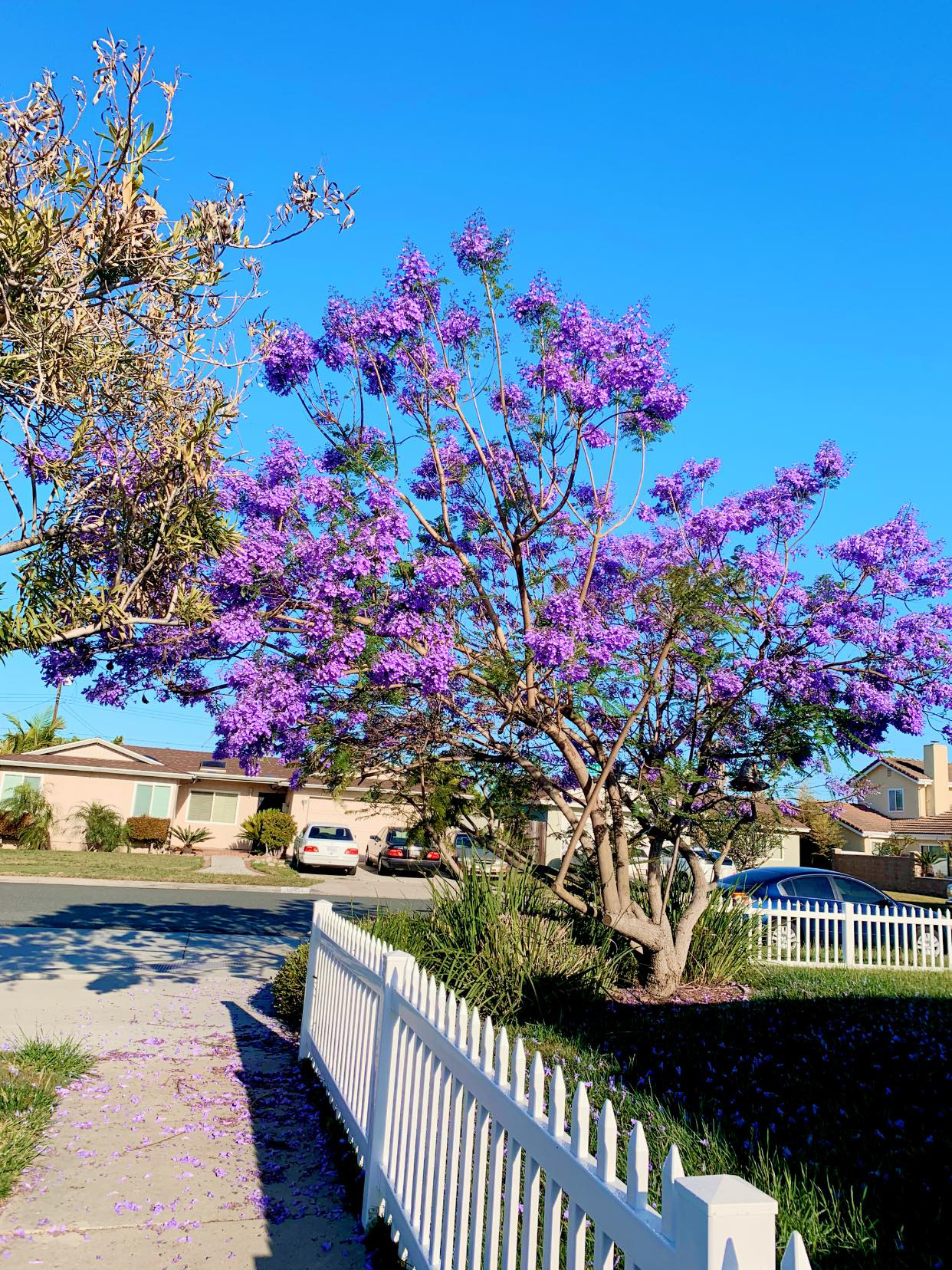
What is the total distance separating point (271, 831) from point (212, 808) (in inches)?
161

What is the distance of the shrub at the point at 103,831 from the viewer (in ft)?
106

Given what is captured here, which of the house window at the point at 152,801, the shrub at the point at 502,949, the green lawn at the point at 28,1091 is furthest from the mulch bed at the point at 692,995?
the house window at the point at 152,801

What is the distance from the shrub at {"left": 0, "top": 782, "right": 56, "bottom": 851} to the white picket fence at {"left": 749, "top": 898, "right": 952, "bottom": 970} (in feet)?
80.3

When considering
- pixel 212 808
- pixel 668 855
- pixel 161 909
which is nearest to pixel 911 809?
pixel 212 808

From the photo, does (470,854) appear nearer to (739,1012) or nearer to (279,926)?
(739,1012)

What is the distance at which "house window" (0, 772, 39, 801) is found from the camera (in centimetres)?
3262

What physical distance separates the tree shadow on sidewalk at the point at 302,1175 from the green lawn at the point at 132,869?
56.1 feet

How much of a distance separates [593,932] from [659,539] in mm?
4184

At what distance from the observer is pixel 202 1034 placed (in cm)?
826

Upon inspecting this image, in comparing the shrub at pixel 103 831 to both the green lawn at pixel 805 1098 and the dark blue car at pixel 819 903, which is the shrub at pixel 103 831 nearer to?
the dark blue car at pixel 819 903

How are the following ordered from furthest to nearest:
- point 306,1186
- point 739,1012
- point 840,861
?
point 840,861, point 739,1012, point 306,1186

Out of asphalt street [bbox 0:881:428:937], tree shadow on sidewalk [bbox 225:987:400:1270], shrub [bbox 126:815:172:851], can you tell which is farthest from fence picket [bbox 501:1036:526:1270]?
shrub [bbox 126:815:172:851]

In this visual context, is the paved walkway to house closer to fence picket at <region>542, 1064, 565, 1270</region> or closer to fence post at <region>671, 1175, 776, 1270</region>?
fence picket at <region>542, 1064, 565, 1270</region>

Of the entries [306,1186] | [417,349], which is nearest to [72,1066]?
[306,1186]
